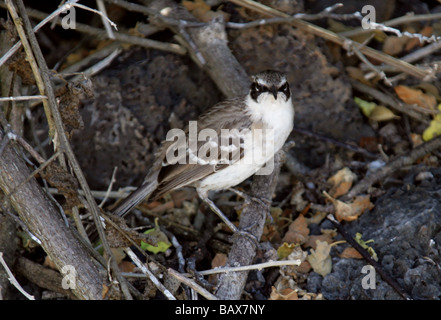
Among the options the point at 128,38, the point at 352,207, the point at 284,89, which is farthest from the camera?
the point at 128,38

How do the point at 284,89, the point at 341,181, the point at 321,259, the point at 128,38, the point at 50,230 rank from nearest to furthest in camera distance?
the point at 50,230
the point at 321,259
the point at 284,89
the point at 341,181
the point at 128,38

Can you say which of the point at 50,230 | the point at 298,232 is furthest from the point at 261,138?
the point at 50,230

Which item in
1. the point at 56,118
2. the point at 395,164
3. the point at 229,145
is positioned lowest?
the point at 395,164

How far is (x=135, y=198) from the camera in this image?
4617mm

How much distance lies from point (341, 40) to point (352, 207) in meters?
1.66

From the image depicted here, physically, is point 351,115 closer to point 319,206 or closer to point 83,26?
point 319,206

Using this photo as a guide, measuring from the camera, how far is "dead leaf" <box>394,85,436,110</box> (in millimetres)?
5160

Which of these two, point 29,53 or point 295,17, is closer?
point 29,53

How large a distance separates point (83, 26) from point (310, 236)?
2868 millimetres

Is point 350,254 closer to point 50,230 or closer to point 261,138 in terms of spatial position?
point 261,138

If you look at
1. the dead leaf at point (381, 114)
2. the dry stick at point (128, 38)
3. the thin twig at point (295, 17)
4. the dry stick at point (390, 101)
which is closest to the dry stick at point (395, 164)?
the dry stick at point (390, 101)

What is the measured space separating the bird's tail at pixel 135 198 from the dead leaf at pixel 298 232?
1227mm

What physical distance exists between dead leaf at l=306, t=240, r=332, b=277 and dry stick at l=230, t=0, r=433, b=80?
1966 millimetres

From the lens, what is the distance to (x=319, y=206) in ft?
15.1
